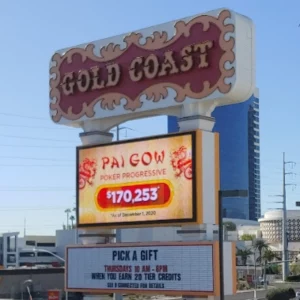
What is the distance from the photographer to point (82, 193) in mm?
27484

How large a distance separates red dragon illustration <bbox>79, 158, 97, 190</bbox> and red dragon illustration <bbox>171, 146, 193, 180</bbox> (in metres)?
3.60

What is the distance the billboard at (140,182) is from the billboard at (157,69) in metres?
1.36

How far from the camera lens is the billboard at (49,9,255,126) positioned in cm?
2388

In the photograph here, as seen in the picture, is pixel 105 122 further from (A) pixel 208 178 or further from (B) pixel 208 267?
(B) pixel 208 267

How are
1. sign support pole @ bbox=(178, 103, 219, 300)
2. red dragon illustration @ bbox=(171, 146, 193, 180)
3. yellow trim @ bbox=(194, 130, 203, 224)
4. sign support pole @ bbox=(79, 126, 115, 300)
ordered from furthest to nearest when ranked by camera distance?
sign support pole @ bbox=(79, 126, 115, 300) < red dragon illustration @ bbox=(171, 146, 193, 180) < sign support pole @ bbox=(178, 103, 219, 300) < yellow trim @ bbox=(194, 130, 203, 224)

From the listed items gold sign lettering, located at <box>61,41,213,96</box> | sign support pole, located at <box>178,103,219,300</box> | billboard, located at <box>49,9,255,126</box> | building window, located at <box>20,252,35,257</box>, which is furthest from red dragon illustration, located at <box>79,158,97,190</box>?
building window, located at <box>20,252,35,257</box>

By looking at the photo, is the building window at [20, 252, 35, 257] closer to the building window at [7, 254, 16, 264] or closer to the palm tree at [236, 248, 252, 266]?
the building window at [7, 254, 16, 264]

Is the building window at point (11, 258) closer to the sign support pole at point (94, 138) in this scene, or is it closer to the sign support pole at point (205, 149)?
the sign support pole at point (94, 138)

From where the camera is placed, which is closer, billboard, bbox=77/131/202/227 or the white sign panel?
the white sign panel

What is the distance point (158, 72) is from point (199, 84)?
1.86 meters

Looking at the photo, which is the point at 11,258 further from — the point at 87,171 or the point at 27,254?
the point at 87,171

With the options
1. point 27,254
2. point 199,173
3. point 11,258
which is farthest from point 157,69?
point 27,254

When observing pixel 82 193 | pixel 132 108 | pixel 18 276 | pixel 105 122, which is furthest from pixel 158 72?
pixel 18 276

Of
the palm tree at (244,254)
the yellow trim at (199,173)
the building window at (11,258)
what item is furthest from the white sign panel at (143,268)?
the building window at (11,258)
